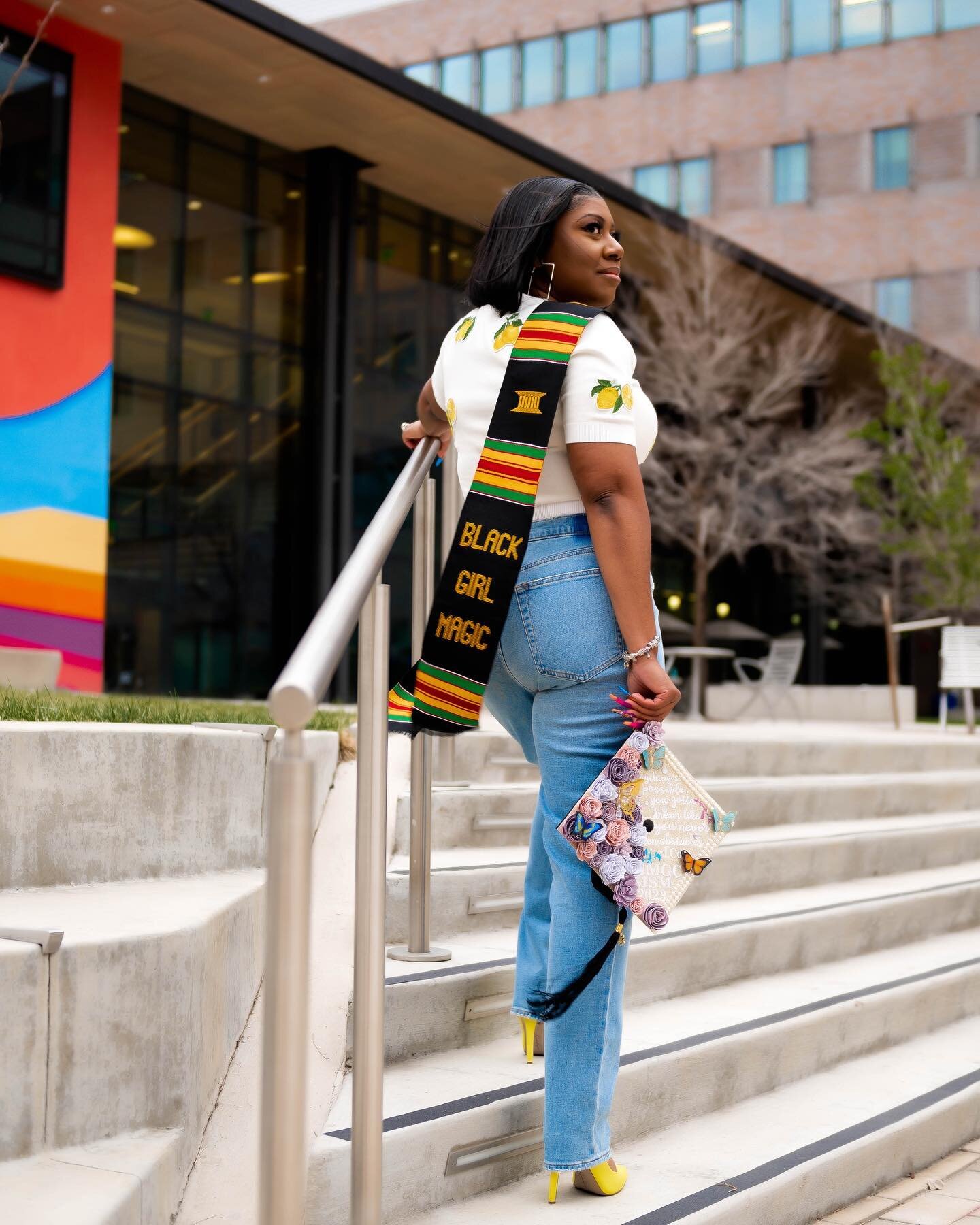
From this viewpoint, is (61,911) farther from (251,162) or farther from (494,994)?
(251,162)

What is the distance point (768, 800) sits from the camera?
5.19 metres

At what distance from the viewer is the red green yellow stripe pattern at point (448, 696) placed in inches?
88.9

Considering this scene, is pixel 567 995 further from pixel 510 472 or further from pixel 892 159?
pixel 892 159

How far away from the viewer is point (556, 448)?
2324mm

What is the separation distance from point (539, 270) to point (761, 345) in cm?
1803

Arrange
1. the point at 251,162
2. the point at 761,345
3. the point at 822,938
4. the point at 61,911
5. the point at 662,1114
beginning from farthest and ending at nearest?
the point at 761,345
the point at 251,162
the point at 822,938
the point at 662,1114
the point at 61,911

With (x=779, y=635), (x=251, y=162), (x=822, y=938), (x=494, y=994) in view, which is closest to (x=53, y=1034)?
(x=494, y=994)

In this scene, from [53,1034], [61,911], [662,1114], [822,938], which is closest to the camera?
[53,1034]

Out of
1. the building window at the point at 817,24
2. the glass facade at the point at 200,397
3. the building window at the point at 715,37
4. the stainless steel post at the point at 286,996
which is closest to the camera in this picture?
the stainless steel post at the point at 286,996

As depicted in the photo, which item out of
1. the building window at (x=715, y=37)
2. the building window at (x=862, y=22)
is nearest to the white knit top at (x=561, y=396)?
the building window at (x=862, y=22)

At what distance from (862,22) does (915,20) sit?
1.32 meters

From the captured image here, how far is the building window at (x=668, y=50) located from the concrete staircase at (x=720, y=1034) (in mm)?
32714

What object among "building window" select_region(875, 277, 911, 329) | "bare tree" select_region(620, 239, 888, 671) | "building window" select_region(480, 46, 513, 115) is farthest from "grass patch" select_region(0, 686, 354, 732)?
"building window" select_region(480, 46, 513, 115)

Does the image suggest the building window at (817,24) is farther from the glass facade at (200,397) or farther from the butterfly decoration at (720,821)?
the butterfly decoration at (720,821)
